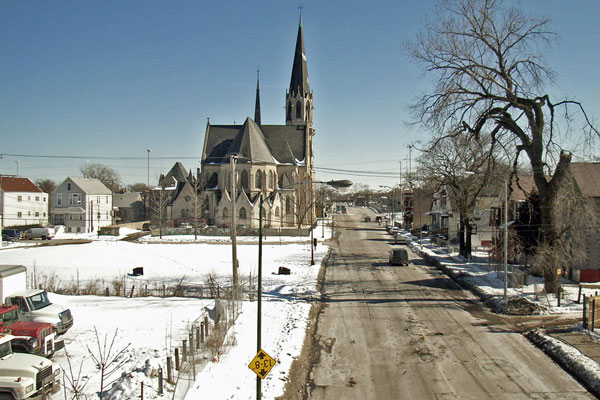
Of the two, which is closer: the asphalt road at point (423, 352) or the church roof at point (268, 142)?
the asphalt road at point (423, 352)

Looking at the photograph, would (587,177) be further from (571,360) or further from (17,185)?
→ (17,185)

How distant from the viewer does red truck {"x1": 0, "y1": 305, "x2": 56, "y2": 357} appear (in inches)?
575

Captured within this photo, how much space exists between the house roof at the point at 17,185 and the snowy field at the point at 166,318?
37511mm

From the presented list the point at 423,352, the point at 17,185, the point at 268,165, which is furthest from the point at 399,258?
the point at 17,185

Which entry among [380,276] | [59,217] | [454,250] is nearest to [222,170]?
[59,217]

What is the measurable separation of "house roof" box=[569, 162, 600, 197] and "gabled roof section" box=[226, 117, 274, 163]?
48176mm

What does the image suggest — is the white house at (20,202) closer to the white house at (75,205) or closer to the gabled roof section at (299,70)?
the white house at (75,205)

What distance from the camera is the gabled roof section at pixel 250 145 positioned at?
73812mm

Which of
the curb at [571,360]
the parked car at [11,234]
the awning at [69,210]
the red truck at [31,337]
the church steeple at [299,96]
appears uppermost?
the church steeple at [299,96]

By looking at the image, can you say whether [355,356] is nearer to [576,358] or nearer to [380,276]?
[576,358]

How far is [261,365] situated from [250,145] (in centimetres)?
6433

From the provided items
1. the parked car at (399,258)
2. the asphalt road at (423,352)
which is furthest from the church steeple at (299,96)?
the asphalt road at (423,352)

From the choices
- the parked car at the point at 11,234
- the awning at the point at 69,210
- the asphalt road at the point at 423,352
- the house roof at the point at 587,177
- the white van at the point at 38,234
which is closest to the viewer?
the asphalt road at the point at 423,352

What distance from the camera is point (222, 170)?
77750 millimetres
